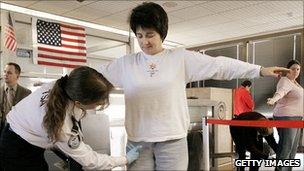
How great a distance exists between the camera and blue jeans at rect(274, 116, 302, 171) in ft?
9.43

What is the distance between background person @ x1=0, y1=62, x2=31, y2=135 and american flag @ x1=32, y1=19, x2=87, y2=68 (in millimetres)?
753

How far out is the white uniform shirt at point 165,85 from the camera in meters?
1.36

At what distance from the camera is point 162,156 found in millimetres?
1394

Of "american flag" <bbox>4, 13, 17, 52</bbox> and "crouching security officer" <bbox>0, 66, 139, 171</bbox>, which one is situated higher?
"american flag" <bbox>4, 13, 17, 52</bbox>

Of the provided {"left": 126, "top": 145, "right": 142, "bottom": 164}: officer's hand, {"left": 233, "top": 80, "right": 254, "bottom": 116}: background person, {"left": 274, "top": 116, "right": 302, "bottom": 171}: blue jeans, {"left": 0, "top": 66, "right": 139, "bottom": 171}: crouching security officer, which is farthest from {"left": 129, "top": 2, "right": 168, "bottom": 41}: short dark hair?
{"left": 233, "top": 80, "right": 254, "bottom": 116}: background person

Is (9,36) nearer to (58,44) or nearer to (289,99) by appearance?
(58,44)

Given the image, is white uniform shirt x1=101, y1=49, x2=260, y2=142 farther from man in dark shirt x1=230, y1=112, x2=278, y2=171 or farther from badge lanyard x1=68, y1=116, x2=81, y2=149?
man in dark shirt x1=230, y1=112, x2=278, y2=171

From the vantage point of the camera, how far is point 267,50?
6.25 m

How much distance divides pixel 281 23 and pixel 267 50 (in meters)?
1.17

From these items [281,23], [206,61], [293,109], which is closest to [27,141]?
[206,61]

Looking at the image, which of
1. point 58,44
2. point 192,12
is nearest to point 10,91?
point 58,44

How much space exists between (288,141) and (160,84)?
205 cm

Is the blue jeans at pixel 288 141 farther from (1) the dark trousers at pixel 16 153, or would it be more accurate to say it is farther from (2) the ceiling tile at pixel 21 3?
(2) the ceiling tile at pixel 21 3

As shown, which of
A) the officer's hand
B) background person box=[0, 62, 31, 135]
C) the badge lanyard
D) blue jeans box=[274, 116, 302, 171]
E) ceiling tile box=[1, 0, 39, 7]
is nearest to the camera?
the badge lanyard
